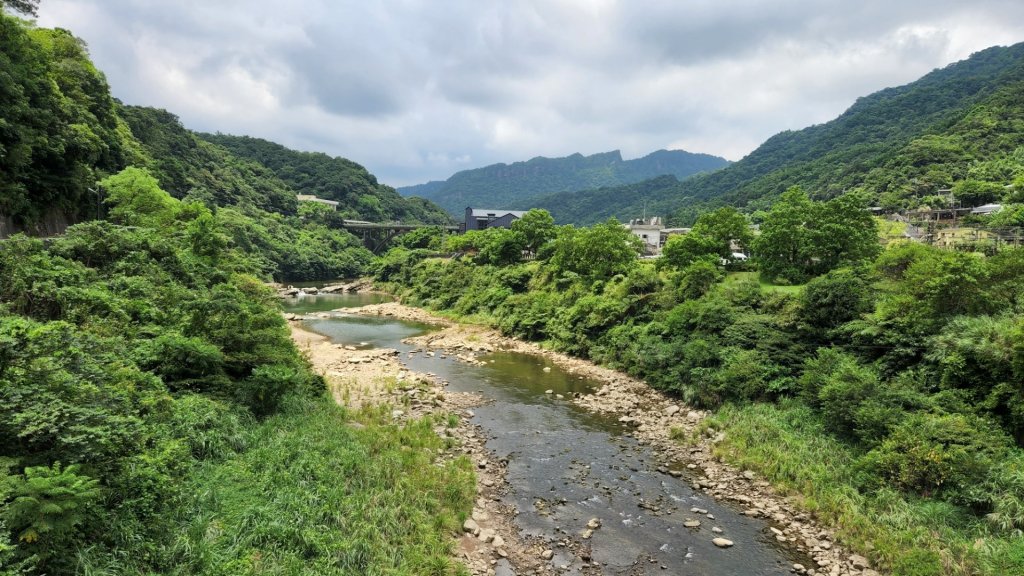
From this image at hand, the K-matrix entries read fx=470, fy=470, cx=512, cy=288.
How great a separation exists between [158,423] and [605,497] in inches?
436

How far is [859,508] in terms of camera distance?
469 inches

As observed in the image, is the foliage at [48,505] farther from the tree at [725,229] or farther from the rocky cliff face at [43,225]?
the tree at [725,229]

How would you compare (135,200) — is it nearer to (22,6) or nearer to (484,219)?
(22,6)

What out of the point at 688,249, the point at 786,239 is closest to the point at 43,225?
the point at 688,249

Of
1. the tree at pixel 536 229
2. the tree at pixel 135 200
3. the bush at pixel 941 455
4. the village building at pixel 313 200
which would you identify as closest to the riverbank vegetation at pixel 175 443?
the tree at pixel 135 200

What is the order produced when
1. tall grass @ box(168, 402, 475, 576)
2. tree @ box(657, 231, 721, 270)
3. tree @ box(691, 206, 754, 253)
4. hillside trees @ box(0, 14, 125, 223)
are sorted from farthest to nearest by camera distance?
tree @ box(691, 206, 754, 253) < tree @ box(657, 231, 721, 270) < hillside trees @ box(0, 14, 125, 223) < tall grass @ box(168, 402, 475, 576)

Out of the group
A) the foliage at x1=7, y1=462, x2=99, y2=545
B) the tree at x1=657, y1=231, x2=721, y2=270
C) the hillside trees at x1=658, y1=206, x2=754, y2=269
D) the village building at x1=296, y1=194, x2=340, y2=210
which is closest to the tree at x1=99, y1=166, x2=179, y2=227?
the foliage at x1=7, y1=462, x2=99, y2=545

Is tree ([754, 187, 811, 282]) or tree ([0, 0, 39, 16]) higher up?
tree ([0, 0, 39, 16])

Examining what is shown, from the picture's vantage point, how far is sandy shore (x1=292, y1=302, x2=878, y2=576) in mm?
10805

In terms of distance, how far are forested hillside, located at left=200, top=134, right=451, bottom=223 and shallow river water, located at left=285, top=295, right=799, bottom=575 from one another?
10896 centimetres

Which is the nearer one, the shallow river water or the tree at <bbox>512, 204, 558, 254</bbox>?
the shallow river water

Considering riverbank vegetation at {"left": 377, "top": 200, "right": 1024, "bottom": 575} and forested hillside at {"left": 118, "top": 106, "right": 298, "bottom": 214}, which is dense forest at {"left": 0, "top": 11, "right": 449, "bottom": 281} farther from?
riverbank vegetation at {"left": 377, "top": 200, "right": 1024, "bottom": 575}

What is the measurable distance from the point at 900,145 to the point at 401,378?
118 metres

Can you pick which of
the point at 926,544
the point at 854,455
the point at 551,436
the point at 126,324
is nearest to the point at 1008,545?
the point at 926,544
